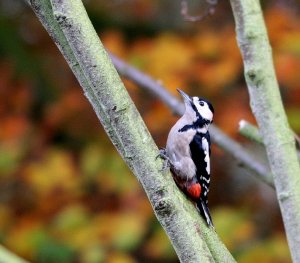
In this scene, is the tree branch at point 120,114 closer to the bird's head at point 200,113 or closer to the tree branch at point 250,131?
the tree branch at point 250,131

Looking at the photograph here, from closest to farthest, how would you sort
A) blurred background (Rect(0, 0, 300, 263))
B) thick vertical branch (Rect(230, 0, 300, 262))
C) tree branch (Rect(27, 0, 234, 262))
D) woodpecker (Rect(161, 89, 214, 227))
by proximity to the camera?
tree branch (Rect(27, 0, 234, 262))
thick vertical branch (Rect(230, 0, 300, 262))
woodpecker (Rect(161, 89, 214, 227))
blurred background (Rect(0, 0, 300, 263))

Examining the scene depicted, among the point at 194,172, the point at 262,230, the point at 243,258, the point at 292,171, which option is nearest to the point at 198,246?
the point at 292,171

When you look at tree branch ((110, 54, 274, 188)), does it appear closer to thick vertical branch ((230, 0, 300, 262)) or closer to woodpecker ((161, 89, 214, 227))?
woodpecker ((161, 89, 214, 227))

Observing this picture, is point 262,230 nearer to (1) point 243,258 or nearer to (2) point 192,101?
(1) point 243,258

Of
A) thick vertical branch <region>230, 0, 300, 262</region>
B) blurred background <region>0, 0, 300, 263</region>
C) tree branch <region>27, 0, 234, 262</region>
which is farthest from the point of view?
blurred background <region>0, 0, 300, 263</region>

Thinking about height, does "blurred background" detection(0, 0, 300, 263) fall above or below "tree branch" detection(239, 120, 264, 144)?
below

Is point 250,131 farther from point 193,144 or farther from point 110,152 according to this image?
point 110,152

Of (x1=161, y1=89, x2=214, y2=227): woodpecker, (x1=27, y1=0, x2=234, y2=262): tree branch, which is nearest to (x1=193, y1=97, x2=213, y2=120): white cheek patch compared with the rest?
(x1=161, y1=89, x2=214, y2=227): woodpecker
